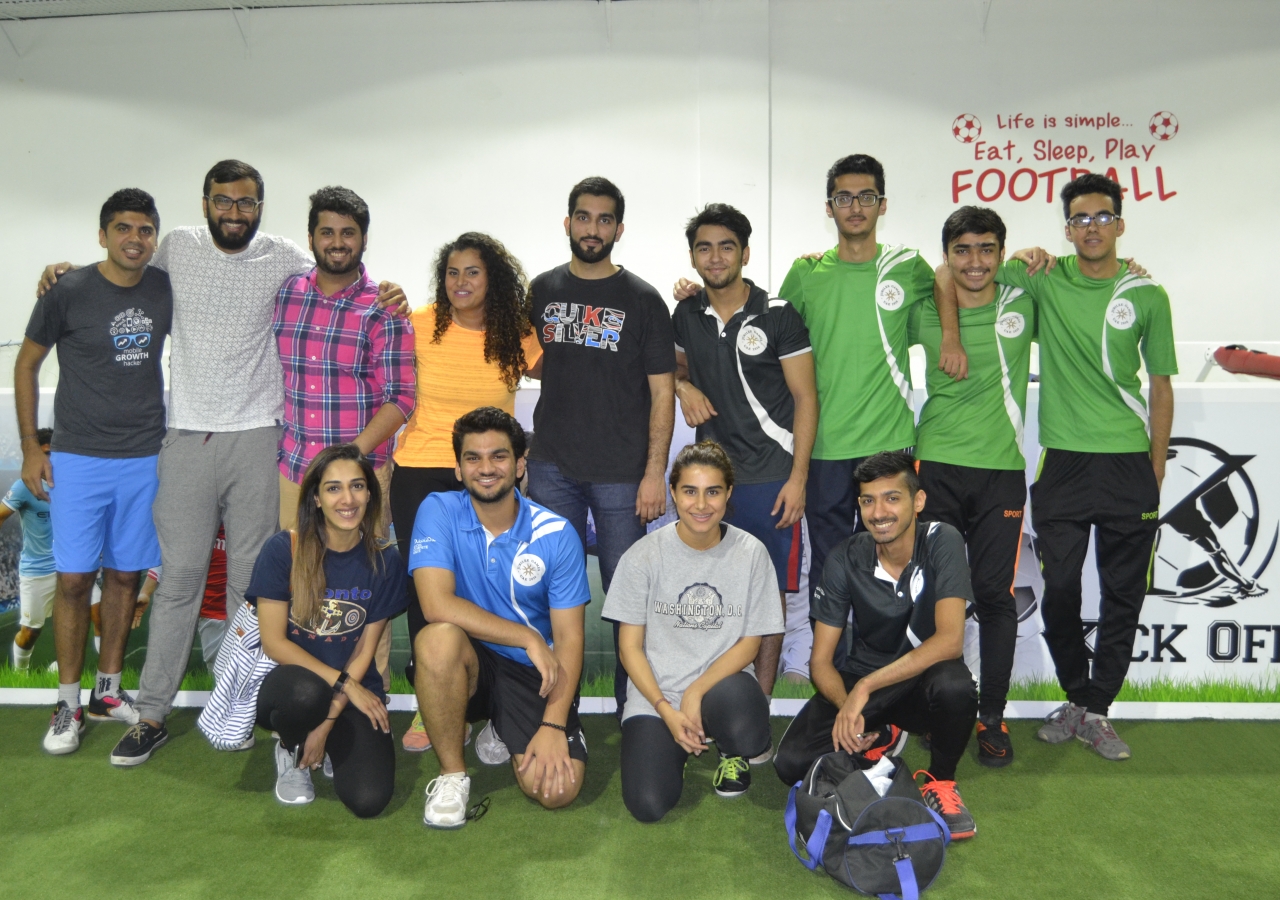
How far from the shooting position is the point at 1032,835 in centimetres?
249

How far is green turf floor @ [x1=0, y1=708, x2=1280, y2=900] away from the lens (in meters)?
2.24

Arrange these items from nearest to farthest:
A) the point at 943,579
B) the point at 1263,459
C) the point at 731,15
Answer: the point at 943,579
the point at 1263,459
the point at 731,15

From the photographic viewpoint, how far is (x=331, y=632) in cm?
273

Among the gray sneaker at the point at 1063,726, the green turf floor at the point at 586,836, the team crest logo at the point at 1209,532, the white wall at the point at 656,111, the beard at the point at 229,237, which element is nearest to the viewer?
the green turf floor at the point at 586,836

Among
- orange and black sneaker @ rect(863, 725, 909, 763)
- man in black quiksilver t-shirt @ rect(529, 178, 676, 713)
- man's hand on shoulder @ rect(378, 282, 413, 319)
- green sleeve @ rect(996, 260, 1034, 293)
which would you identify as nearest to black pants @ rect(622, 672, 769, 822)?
orange and black sneaker @ rect(863, 725, 909, 763)

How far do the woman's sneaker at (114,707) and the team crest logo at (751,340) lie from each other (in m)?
2.35

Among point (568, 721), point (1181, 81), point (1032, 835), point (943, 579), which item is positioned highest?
point (1181, 81)

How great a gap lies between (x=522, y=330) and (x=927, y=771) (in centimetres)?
177

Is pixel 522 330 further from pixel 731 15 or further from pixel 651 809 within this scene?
pixel 731 15

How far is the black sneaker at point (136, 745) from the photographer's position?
293cm

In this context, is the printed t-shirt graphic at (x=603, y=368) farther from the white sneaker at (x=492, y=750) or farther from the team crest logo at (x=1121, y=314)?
the team crest logo at (x=1121, y=314)

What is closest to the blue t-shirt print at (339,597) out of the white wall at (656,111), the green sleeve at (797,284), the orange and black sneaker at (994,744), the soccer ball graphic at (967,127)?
the green sleeve at (797,284)

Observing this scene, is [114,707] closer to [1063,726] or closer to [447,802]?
[447,802]

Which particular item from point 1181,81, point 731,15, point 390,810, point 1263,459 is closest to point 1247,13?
point 1181,81
